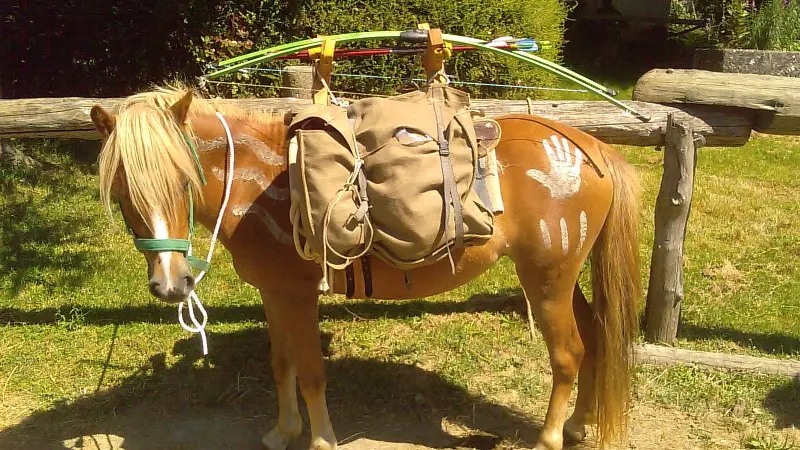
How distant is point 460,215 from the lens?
2701 mm

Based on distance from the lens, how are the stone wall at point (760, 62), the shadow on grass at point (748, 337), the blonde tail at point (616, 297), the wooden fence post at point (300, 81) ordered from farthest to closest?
the stone wall at point (760, 62), the wooden fence post at point (300, 81), the shadow on grass at point (748, 337), the blonde tail at point (616, 297)

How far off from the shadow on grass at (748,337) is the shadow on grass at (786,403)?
1.46ft

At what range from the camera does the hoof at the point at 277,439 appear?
3438 mm

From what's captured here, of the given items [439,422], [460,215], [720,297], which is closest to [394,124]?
[460,215]

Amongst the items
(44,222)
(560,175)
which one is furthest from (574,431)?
(44,222)

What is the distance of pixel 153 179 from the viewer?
8.08 feet

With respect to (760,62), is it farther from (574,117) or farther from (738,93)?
(574,117)

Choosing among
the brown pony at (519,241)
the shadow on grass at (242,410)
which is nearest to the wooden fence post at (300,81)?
the brown pony at (519,241)

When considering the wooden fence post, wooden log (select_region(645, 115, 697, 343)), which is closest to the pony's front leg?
the wooden fence post

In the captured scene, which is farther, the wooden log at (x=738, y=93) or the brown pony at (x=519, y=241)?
the wooden log at (x=738, y=93)

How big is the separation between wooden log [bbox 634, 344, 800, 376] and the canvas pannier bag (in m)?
1.83

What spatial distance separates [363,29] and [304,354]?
600 cm

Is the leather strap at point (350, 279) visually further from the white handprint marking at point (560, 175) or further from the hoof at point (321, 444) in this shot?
the white handprint marking at point (560, 175)

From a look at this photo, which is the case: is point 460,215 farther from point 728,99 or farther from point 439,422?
point 728,99
